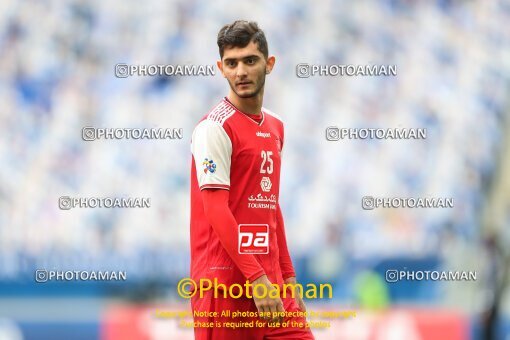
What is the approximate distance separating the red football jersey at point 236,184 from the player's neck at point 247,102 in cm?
2

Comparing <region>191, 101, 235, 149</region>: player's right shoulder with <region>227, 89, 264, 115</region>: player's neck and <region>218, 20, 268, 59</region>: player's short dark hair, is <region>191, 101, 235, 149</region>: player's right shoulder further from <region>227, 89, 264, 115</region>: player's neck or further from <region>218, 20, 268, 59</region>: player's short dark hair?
<region>218, 20, 268, 59</region>: player's short dark hair

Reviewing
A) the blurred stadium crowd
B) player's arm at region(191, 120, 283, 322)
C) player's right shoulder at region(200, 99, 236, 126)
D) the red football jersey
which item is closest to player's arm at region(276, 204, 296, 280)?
the red football jersey

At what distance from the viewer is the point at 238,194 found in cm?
324

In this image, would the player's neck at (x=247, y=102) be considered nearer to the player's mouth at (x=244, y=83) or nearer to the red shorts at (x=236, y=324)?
the player's mouth at (x=244, y=83)

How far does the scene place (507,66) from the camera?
5.49 meters

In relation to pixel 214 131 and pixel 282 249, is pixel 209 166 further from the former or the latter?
pixel 282 249

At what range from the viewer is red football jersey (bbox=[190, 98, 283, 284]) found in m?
3.18

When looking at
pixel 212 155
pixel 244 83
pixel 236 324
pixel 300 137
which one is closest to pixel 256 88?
pixel 244 83

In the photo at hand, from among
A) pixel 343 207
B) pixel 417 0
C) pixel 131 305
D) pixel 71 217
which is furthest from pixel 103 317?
pixel 417 0

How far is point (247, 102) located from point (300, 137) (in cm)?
217

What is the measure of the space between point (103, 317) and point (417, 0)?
282 centimetres

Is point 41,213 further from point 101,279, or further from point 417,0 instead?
point 417,0

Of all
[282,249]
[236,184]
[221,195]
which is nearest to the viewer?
[221,195]

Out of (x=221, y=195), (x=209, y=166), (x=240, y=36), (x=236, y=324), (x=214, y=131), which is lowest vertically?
(x=236, y=324)
